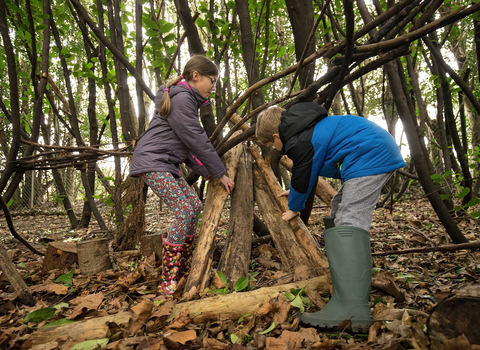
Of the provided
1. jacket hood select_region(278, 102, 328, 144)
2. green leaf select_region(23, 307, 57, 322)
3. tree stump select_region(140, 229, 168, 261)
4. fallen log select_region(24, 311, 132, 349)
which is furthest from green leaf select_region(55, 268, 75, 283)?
jacket hood select_region(278, 102, 328, 144)

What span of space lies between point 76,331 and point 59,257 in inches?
62.6

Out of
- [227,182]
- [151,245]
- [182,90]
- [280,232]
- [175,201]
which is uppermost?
[182,90]

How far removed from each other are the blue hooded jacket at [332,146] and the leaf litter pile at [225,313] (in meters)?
0.70

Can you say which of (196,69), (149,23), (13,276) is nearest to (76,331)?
(13,276)

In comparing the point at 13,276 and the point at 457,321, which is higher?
the point at 13,276

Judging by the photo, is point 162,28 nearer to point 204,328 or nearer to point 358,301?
point 204,328

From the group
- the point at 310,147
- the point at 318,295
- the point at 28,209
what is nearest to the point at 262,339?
the point at 318,295

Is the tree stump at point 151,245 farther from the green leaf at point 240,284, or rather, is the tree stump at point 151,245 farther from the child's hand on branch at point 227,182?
the green leaf at point 240,284

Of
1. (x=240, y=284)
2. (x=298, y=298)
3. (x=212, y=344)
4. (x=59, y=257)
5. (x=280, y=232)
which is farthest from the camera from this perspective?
(x=59, y=257)

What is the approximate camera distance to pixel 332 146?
183 centimetres

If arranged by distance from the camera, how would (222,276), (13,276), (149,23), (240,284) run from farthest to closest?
(149,23) < (222,276) < (240,284) < (13,276)

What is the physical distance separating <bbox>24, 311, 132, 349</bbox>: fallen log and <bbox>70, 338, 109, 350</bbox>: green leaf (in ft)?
0.15

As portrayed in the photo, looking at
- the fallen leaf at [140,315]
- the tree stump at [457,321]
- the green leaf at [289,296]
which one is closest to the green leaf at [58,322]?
the fallen leaf at [140,315]

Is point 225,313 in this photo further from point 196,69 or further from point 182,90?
point 196,69
